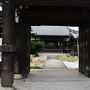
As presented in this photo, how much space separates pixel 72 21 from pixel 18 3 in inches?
212

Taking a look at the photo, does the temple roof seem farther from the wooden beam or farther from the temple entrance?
the wooden beam

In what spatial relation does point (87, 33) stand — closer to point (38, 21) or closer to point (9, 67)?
point (38, 21)

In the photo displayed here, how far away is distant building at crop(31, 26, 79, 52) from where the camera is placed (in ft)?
188

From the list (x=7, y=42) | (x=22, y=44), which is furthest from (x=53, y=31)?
(x=7, y=42)

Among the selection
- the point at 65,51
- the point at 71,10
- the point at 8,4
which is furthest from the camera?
the point at 65,51

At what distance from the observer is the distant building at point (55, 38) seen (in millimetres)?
57219

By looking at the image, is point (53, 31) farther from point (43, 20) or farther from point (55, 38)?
point (43, 20)

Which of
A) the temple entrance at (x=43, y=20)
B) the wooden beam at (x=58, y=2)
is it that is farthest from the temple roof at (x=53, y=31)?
the wooden beam at (x=58, y=2)

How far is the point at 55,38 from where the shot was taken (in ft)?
195

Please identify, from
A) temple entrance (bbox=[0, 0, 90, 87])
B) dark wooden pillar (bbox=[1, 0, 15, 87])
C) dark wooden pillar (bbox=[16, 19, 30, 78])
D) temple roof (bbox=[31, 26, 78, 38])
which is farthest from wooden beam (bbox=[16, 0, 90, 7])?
temple roof (bbox=[31, 26, 78, 38])

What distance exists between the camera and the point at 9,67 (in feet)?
38.9

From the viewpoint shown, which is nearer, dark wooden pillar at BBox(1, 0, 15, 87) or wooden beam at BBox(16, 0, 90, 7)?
dark wooden pillar at BBox(1, 0, 15, 87)

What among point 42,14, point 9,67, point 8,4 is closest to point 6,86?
point 9,67

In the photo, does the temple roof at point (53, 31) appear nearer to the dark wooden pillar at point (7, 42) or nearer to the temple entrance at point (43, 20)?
the temple entrance at point (43, 20)
